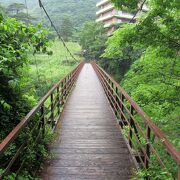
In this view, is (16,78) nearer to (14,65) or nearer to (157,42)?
(14,65)

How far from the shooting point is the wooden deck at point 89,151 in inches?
171

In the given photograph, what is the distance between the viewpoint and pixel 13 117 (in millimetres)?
4504

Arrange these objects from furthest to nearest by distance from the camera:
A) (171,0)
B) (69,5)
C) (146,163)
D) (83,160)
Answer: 1. (69,5)
2. (171,0)
3. (83,160)
4. (146,163)

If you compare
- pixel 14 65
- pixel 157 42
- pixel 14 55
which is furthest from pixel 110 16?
pixel 14 55

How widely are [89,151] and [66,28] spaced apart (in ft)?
221

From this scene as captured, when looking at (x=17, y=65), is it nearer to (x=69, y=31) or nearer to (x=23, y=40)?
(x=23, y=40)

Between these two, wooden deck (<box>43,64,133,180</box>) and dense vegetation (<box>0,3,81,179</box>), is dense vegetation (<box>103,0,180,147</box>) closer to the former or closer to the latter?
wooden deck (<box>43,64,133,180</box>)

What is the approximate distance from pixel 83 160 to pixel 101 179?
74 cm

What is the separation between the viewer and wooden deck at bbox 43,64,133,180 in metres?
4.35

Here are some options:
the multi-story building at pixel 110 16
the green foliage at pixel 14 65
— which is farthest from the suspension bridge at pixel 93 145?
the multi-story building at pixel 110 16

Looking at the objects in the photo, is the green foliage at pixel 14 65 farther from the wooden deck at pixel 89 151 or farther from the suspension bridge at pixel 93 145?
the wooden deck at pixel 89 151

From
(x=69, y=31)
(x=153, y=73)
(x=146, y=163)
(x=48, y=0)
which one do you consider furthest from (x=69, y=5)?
(x=146, y=163)

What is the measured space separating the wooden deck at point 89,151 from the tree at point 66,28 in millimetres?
63059

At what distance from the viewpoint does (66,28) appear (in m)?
70.8
